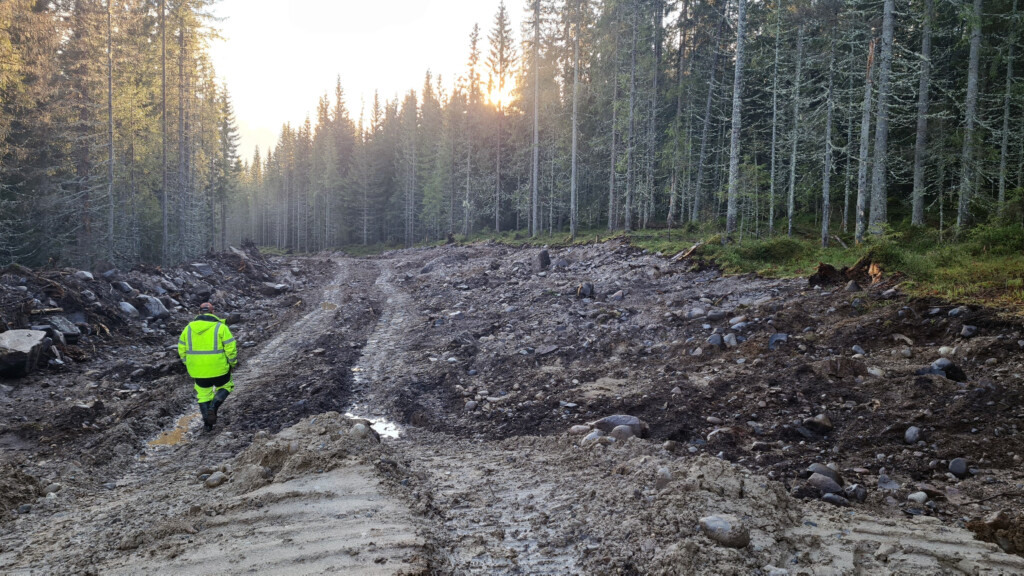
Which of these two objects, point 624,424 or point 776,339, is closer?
point 624,424

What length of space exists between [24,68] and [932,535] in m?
Answer: 29.7

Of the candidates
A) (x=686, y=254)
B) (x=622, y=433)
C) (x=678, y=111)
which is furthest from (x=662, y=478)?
(x=678, y=111)

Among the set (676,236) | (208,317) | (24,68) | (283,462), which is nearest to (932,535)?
(283,462)

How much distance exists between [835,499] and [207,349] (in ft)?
25.7

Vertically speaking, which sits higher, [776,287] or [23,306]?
[776,287]

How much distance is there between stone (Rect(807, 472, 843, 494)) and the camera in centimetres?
392

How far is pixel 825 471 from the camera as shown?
4156 millimetres

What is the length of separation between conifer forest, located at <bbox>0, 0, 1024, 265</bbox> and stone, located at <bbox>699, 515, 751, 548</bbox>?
12.0 metres

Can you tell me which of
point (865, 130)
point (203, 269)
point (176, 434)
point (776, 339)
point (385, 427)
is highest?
point (865, 130)

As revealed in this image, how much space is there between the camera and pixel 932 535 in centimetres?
321

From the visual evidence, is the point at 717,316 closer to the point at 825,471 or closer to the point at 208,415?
the point at 825,471

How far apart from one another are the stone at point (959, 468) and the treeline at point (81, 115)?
2483cm

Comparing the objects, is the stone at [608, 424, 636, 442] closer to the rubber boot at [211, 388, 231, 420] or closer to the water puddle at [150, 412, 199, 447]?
the rubber boot at [211, 388, 231, 420]

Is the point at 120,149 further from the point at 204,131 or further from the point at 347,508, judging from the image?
the point at 347,508
